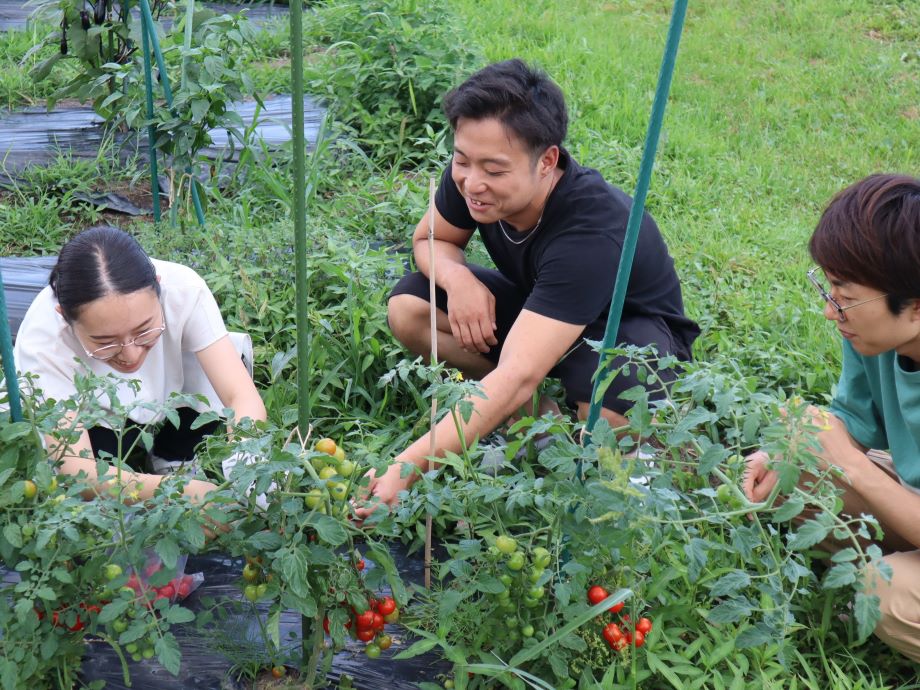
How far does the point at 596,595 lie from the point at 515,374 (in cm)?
63

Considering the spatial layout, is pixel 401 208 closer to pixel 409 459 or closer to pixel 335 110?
pixel 335 110

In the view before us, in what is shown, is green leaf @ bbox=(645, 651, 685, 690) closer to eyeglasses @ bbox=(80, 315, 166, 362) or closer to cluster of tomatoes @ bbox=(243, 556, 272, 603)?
cluster of tomatoes @ bbox=(243, 556, 272, 603)

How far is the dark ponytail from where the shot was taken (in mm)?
2086

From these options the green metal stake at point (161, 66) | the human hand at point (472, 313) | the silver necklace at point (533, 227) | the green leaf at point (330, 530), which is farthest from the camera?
the green metal stake at point (161, 66)

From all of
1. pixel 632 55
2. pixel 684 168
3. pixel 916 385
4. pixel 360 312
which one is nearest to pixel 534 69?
pixel 360 312

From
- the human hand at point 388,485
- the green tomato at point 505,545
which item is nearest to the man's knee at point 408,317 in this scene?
the human hand at point 388,485

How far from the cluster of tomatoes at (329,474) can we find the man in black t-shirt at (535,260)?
38 centimetres

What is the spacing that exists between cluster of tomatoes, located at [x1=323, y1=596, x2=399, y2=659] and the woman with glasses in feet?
1.41

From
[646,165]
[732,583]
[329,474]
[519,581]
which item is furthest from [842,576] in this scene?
[329,474]

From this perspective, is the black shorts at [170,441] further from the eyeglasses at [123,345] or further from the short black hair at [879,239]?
the short black hair at [879,239]

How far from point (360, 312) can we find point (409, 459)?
3.21 ft

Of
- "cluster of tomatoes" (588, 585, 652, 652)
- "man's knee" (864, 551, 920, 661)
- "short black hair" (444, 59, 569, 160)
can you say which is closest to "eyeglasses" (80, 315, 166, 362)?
"short black hair" (444, 59, 569, 160)

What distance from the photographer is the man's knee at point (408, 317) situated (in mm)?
2672

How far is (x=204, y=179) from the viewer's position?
3.92 metres
